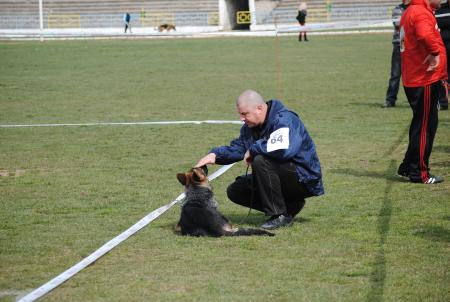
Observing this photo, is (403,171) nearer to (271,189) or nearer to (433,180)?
(433,180)

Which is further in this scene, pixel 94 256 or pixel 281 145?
pixel 281 145

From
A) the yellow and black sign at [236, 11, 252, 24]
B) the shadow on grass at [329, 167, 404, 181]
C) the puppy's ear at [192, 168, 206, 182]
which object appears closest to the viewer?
the puppy's ear at [192, 168, 206, 182]

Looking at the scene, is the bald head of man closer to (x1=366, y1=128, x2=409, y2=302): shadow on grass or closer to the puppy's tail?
the puppy's tail

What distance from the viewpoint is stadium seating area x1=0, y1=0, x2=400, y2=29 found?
206 ft

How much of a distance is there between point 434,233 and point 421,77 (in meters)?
2.93

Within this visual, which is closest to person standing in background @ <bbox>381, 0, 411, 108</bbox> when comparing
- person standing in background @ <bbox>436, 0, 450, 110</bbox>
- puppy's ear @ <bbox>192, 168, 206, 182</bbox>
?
person standing in background @ <bbox>436, 0, 450, 110</bbox>

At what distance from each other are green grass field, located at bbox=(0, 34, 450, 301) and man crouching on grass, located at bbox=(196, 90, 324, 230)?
22 centimetres

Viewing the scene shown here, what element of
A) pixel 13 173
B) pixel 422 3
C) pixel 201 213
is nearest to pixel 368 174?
pixel 422 3

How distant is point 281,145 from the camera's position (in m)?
6.99

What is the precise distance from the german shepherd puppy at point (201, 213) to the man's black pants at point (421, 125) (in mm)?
3032

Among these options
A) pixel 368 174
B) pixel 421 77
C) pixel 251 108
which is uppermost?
pixel 251 108

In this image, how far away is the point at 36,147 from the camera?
40.6 feet

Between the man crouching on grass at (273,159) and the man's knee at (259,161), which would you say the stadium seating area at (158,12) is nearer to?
the man crouching on grass at (273,159)

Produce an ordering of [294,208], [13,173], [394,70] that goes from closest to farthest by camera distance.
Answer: [294,208], [13,173], [394,70]
